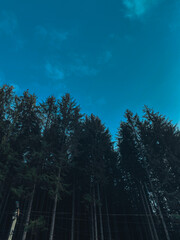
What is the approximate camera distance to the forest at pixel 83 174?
9875 millimetres

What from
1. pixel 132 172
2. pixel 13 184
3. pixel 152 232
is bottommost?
pixel 152 232

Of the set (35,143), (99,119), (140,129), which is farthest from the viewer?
(99,119)

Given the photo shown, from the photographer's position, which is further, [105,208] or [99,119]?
[99,119]

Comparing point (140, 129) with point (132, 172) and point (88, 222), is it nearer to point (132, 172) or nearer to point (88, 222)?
point (132, 172)

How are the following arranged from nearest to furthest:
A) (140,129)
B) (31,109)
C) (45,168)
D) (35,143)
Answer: (45,168), (35,143), (31,109), (140,129)

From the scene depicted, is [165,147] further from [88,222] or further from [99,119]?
[88,222]

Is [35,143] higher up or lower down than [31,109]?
lower down

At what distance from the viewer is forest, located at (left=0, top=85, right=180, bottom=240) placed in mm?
9875

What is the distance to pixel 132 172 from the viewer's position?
13547 millimetres

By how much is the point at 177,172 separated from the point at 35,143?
38.5 ft

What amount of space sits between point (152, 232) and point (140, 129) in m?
9.02

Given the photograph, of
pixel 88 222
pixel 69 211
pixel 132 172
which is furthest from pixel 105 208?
pixel 132 172

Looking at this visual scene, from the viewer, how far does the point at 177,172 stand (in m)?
11.3

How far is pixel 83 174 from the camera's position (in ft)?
41.6
